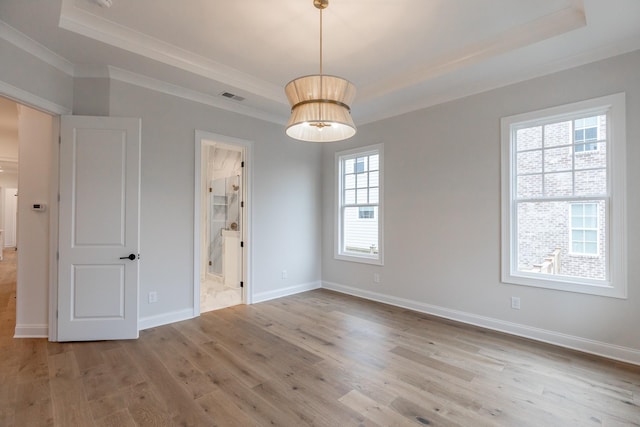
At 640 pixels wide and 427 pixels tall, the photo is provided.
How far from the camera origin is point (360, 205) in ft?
16.6

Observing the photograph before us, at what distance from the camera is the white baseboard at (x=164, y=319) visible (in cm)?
350

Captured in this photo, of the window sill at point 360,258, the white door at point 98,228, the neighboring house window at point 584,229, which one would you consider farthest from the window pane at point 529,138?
the white door at point 98,228

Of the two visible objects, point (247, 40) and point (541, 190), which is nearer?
point (247, 40)

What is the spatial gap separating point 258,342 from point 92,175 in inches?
97.8

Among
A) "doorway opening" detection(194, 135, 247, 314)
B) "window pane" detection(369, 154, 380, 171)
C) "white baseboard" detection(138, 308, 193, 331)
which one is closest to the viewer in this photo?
"white baseboard" detection(138, 308, 193, 331)

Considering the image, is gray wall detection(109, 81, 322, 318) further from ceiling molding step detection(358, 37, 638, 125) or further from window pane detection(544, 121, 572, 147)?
window pane detection(544, 121, 572, 147)

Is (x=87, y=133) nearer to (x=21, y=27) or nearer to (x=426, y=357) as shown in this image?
(x=21, y=27)

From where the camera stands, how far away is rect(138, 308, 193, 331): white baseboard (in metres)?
3.50

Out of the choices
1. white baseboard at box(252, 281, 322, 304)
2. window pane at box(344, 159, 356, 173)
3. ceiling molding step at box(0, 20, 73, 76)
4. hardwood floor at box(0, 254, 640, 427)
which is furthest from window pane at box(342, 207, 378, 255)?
ceiling molding step at box(0, 20, 73, 76)

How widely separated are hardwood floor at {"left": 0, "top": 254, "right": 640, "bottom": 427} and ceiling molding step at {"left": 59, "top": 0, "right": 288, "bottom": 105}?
2954 millimetres

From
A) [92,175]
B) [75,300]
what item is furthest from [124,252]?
[92,175]

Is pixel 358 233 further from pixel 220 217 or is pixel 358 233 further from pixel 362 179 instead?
pixel 220 217

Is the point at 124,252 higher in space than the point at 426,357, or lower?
higher

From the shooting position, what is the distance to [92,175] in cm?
316
